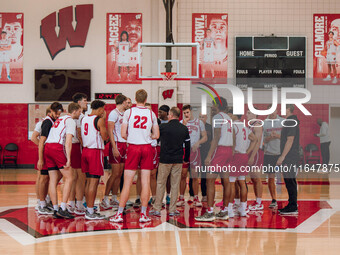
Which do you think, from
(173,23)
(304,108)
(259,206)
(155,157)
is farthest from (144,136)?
(304,108)

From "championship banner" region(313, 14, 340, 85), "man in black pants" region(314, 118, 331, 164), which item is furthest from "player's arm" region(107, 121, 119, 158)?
"championship banner" region(313, 14, 340, 85)

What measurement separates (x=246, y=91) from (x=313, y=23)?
3351 mm

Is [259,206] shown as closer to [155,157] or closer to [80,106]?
[155,157]

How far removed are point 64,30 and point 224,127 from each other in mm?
10727

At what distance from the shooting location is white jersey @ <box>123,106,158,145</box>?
24.0ft

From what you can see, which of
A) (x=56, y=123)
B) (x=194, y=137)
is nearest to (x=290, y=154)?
(x=194, y=137)

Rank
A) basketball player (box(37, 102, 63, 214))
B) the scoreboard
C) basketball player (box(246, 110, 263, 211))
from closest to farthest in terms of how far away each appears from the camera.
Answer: basketball player (box(37, 102, 63, 214))
basketball player (box(246, 110, 263, 211))
the scoreboard

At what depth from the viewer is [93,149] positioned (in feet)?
24.6

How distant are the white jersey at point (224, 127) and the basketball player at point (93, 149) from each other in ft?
5.84

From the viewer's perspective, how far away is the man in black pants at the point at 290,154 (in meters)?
8.15

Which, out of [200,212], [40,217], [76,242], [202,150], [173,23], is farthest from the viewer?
[173,23]

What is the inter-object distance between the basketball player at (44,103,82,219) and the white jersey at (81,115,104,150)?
188 mm

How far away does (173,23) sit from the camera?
16.4 metres

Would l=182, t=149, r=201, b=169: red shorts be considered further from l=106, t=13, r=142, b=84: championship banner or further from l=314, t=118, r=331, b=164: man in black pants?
l=106, t=13, r=142, b=84: championship banner
